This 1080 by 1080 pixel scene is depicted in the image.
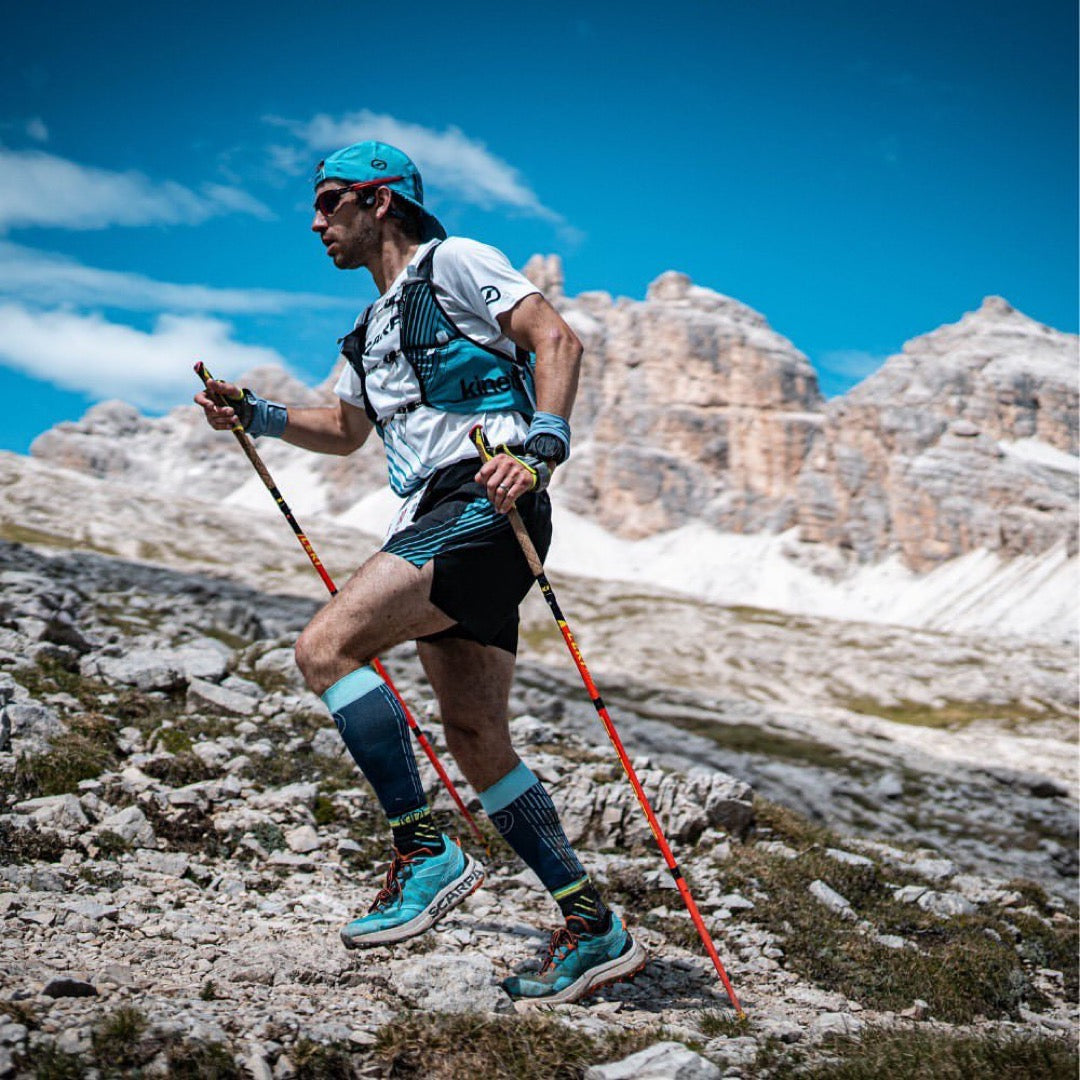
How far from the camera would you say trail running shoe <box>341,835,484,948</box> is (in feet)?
18.6

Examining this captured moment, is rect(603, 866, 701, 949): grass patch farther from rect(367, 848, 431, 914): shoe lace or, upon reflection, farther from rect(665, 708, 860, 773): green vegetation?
rect(665, 708, 860, 773): green vegetation

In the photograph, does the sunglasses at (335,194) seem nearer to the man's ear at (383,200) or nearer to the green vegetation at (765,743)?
the man's ear at (383,200)

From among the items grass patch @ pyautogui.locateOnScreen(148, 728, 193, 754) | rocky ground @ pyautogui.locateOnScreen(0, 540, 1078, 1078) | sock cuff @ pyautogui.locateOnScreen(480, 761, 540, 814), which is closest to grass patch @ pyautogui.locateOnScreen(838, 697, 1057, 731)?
rocky ground @ pyautogui.locateOnScreen(0, 540, 1078, 1078)

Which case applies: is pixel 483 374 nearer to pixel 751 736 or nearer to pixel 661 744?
pixel 661 744

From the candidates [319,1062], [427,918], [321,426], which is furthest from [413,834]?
[321,426]

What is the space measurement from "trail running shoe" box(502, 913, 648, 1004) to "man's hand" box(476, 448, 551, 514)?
266cm

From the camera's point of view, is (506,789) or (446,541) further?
(506,789)

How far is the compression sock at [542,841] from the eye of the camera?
243 inches

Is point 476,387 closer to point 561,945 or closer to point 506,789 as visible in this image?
point 506,789

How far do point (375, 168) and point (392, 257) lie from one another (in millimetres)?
593

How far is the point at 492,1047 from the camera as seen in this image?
4.83m

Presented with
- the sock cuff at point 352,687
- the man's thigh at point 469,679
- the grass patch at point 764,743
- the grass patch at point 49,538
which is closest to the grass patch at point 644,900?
the man's thigh at point 469,679

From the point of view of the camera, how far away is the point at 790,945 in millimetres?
8266

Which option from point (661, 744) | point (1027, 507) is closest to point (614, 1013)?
point (661, 744)
